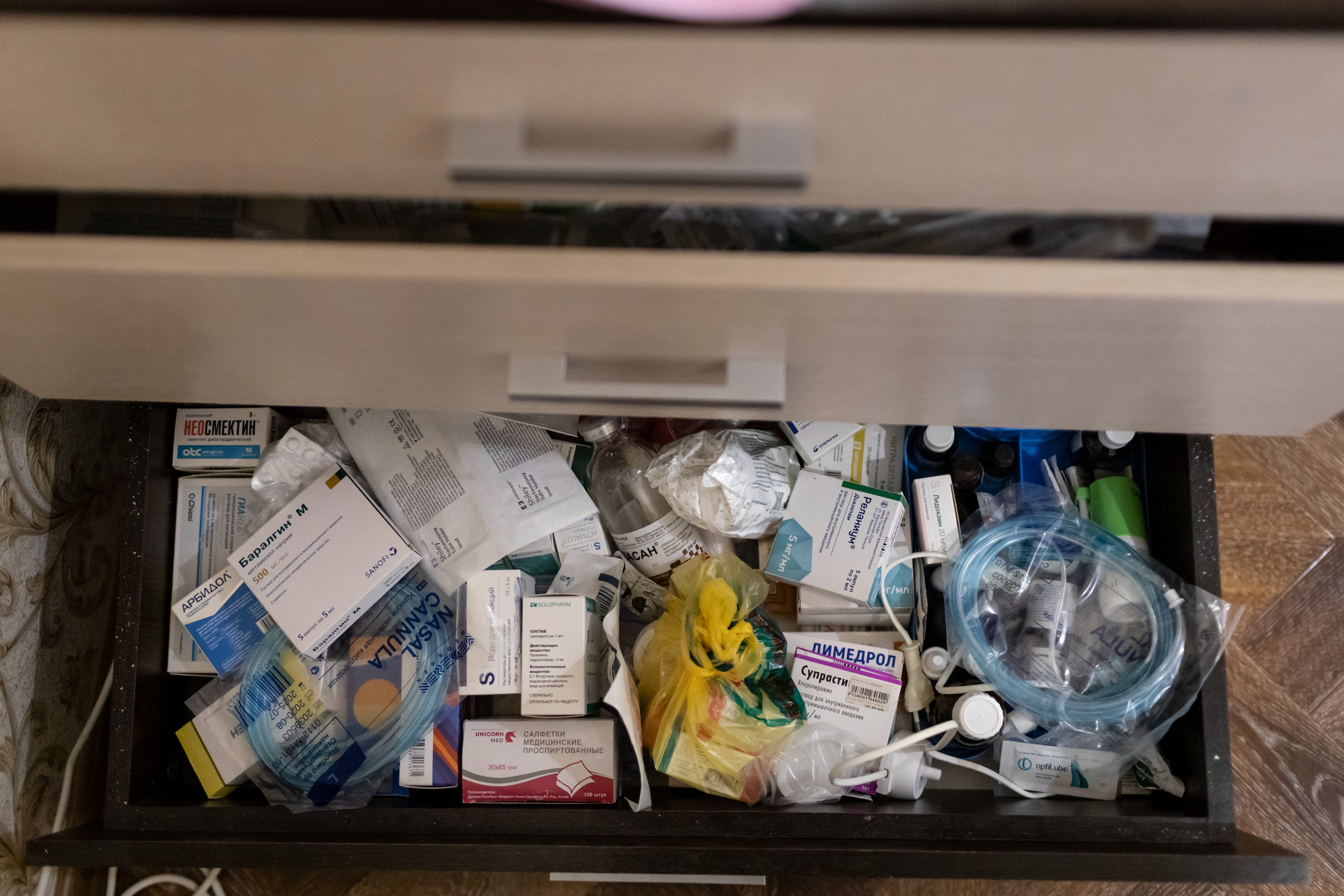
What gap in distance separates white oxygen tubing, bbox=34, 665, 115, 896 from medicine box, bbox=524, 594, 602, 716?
36 cm

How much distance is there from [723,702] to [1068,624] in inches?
12.7

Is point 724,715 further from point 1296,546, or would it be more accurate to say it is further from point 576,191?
point 1296,546

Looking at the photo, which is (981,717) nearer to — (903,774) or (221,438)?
(903,774)

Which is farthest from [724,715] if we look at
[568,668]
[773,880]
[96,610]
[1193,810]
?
[96,610]

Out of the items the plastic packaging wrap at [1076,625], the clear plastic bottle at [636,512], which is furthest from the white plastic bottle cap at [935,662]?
the clear plastic bottle at [636,512]

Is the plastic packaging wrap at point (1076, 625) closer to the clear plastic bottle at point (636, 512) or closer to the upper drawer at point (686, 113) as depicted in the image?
the clear plastic bottle at point (636, 512)

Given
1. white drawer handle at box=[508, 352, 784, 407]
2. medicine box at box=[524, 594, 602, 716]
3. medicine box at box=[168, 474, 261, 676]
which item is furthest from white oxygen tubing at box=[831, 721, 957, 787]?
medicine box at box=[168, 474, 261, 676]

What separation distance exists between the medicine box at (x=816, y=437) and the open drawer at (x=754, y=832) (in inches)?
11.4

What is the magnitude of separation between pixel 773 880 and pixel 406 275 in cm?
73

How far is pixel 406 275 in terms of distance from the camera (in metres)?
0.39

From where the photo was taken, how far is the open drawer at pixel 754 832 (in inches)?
25.7

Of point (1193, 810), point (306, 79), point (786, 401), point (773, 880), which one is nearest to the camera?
point (306, 79)

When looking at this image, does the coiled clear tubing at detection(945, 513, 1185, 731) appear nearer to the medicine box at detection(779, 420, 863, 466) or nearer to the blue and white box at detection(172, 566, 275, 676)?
the medicine box at detection(779, 420, 863, 466)

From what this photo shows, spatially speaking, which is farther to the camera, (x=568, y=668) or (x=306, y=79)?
(x=568, y=668)
